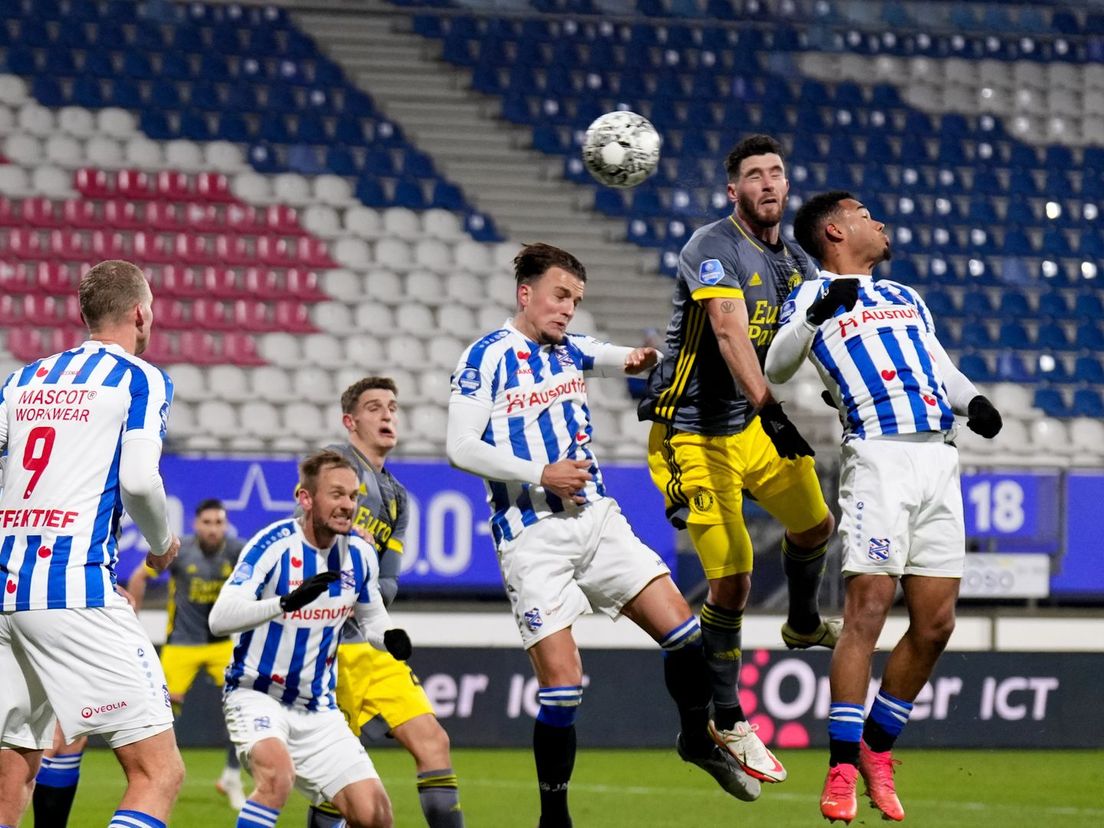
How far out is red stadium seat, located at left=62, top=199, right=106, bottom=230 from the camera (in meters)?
15.4

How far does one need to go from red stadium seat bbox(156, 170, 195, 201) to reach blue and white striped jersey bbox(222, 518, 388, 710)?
9532 millimetres

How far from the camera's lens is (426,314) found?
15.7 meters

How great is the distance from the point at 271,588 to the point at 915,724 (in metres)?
7.60

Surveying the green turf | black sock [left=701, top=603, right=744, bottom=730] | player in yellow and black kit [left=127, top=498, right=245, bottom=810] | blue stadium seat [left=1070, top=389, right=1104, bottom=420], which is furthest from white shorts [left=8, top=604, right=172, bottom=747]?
blue stadium seat [left=1070, top=389, right=1104, bottom=420]

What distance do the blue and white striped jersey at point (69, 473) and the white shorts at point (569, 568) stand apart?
1712mm

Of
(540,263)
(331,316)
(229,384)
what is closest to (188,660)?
(229,384)

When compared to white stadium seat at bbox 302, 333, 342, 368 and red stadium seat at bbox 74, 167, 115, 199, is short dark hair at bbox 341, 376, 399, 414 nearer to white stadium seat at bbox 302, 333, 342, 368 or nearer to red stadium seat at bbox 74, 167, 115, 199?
white stadium seat at bbox 302, 333, 342, 368

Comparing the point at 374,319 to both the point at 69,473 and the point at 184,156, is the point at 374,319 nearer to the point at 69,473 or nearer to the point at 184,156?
the point at 184,156

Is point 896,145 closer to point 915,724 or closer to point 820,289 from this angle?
point 915,724

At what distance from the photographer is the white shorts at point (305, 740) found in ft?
21.5

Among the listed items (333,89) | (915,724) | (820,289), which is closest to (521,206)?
(333,89)

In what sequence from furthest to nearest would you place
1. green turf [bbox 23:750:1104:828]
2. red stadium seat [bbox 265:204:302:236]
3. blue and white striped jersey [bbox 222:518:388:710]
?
red stadium seat [bbox 265:204:302:236]
green turf [bbox 23:750:1104:828]
blue and white striped jersey [bbox 222:518:388:710]

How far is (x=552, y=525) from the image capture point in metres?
6.61

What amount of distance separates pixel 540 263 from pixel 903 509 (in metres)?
1.70
